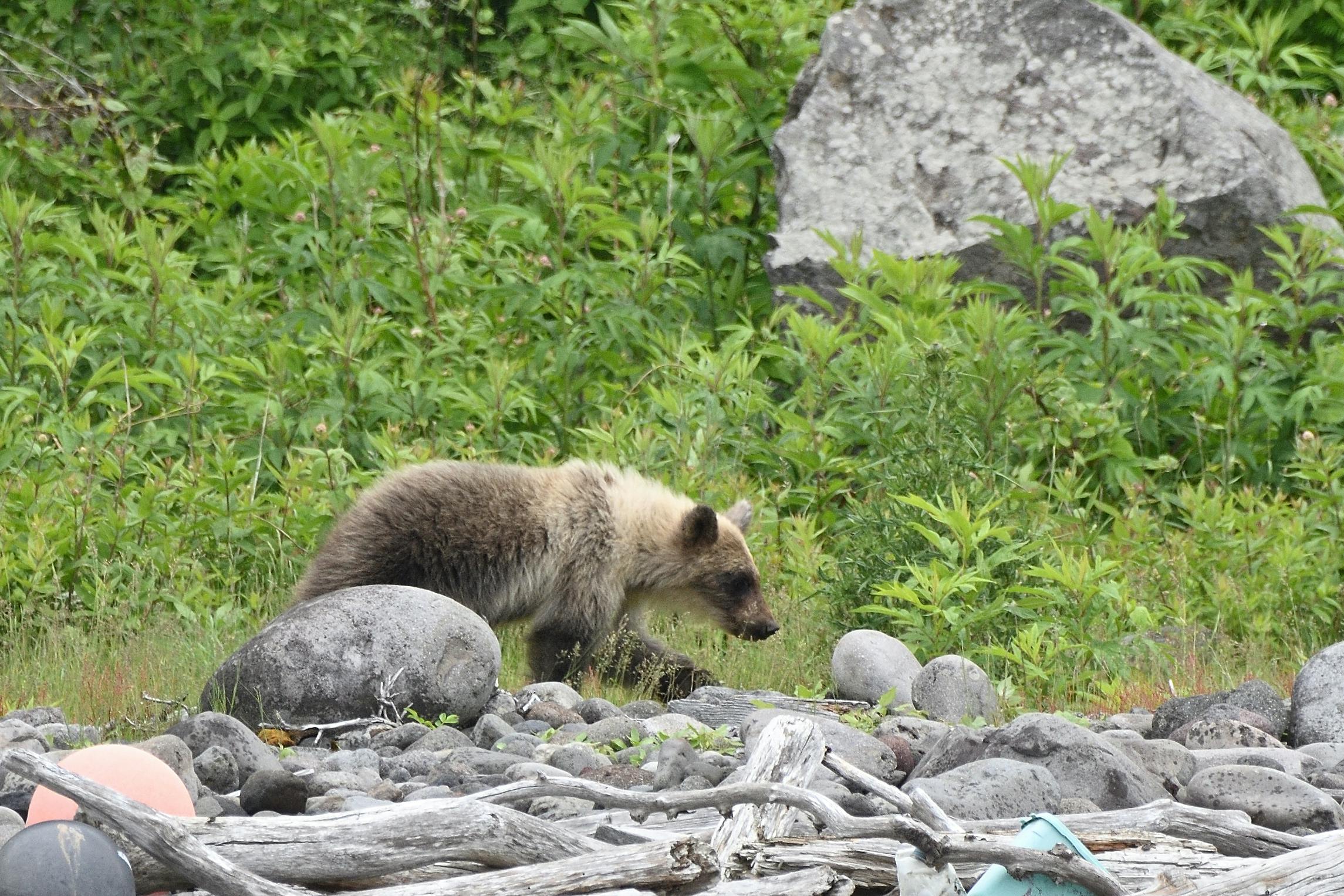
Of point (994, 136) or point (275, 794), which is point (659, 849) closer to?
point (275, 794)

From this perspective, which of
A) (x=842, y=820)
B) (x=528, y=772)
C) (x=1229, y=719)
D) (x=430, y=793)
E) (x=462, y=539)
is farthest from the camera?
(x=462, y=539)

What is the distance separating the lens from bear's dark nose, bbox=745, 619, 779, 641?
26.0 feet

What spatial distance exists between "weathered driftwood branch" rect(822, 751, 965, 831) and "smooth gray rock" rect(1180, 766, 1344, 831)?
0.88m

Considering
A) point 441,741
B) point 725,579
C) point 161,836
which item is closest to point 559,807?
point 441,741

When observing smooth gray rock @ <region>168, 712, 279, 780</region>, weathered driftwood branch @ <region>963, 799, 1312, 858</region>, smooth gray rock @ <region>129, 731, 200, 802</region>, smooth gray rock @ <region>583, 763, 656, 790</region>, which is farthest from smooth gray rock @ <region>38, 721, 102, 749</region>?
weathered driftwood branch @ <region>963, 799, 1312, 858</region>

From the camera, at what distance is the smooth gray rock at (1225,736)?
5371mm

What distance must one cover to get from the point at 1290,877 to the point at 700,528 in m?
4.32

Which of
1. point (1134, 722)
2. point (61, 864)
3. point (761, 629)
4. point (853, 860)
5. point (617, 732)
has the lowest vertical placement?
point (761, 629)

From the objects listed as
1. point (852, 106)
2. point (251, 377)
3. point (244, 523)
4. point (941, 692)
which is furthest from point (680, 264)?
point (941, 692)

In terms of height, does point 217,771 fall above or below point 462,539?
above

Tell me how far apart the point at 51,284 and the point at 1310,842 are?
8875mm

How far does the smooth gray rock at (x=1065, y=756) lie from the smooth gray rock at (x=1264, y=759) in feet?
1.33

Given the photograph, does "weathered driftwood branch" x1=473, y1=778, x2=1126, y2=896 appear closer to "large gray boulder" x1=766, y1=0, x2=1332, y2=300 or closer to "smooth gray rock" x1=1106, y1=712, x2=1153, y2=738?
"smooth gray rock" x1=1106, y1=712, x2=1153, y2=738

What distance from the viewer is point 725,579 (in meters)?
7.97
